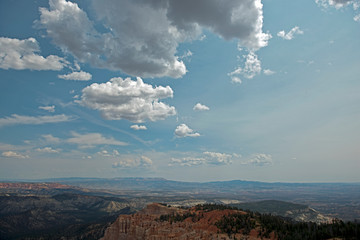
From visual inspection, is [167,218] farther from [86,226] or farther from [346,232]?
[86,226]

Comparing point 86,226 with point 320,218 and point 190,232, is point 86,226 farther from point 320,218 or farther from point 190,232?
point 320,218

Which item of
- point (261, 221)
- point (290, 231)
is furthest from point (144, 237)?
point (290, 231)

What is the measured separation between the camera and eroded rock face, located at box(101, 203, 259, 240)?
55697 millimetres

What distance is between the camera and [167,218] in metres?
75.3

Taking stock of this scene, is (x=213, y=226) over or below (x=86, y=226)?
over

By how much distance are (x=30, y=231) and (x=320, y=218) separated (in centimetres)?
20968

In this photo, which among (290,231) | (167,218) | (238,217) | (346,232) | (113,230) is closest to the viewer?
(346,232)

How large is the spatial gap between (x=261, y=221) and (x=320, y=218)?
439ft

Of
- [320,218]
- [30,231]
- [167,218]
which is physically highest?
[167,218]

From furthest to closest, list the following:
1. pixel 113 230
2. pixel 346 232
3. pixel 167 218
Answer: pixel 113 230 → pixel 167 218 → pixel 346 232

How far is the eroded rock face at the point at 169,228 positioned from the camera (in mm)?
55697

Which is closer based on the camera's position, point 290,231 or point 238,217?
point 290,231

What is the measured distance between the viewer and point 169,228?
64.1 m

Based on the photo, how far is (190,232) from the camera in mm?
57125
